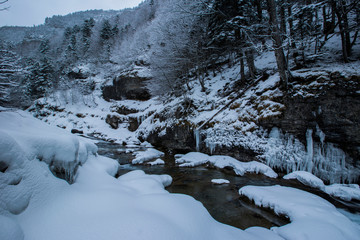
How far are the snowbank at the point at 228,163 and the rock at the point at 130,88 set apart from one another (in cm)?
1611

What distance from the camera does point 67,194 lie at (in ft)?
8.25

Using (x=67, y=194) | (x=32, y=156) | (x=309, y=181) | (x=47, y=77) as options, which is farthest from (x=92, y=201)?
(x=47, y=77)

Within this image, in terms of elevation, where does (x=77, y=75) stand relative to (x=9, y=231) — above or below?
above

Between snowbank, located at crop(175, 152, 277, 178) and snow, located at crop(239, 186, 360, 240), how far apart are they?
6.13ft

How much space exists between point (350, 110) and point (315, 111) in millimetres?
886

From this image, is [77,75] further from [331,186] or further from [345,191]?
[345,191]

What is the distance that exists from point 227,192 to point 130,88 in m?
21.9

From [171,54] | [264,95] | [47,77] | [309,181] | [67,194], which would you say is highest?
[47,77]

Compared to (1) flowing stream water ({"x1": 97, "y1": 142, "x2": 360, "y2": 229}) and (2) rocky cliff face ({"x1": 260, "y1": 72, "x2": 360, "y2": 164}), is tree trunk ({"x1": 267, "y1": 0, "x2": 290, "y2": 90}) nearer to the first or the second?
(2) rocky cliff face ({"x1": 260, "y1": 72, "x2": 360, "y2": 164})

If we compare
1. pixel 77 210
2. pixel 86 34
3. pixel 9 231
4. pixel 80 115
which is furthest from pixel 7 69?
pixel 86 34

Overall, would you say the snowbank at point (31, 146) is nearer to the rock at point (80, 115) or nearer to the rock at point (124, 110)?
the rock at point (124, 110)

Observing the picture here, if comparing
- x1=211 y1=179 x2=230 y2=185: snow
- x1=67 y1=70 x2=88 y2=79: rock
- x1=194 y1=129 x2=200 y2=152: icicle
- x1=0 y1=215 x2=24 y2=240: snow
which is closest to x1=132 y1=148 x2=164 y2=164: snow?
x1=194 y1=129 x2=200 y2=152: icicle

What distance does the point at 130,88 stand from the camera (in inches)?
919

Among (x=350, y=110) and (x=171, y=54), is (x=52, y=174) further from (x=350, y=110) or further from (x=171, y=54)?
A: (x=171, y=54)
